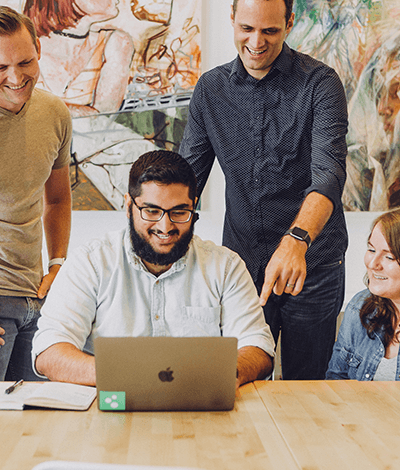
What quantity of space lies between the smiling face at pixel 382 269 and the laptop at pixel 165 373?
3.19 feet

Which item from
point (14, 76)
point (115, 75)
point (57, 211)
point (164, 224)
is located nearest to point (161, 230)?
point (164, 224)

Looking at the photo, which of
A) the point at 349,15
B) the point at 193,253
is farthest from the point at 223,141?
the point at 349,15

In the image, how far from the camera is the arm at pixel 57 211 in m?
2.07

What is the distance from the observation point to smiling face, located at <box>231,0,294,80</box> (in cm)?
183

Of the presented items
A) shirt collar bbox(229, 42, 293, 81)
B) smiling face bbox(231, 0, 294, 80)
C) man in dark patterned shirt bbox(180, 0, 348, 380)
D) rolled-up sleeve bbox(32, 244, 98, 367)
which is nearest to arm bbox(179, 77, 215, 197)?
man in dark patterned shirt bbox(180, 0, 348, 380)

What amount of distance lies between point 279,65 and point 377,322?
40.8 inches

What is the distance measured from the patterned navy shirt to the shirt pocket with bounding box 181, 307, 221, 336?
1.29 feet

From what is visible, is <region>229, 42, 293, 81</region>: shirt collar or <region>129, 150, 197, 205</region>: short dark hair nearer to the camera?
<region>129, 150, 197, 205</region>: short dark hair

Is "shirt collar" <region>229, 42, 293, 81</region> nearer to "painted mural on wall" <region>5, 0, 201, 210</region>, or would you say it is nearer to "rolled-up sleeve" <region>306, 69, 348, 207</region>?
"rolled-up sleeve" <region>306, 69, 348, 207</region>

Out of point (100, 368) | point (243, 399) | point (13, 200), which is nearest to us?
point (100, 368)

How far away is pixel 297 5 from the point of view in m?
2.64

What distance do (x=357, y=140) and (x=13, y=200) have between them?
1810mm

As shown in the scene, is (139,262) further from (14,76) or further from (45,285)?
(14,76)

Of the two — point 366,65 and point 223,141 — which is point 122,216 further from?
point 366,65
